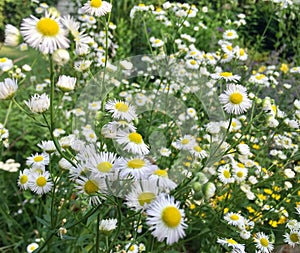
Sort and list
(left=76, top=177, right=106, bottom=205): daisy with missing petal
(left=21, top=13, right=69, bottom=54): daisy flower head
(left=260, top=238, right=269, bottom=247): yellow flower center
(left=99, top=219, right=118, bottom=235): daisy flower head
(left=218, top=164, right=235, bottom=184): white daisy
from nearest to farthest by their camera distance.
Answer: (left=21, top=13, right=69, bottom=54): daisy flower head
(left=76, top=177, right=106, bottom=205): daisy with missing petal
(left=99, top=219, right=118, bottom=235): daisy flower head
(left=260, top=238, right=269, bottom=247): yellow flower center
(left=218, top=164, right=235, bottom=184): white daisy

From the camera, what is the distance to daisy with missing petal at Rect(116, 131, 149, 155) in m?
0.76

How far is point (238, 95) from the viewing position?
953 millimetres

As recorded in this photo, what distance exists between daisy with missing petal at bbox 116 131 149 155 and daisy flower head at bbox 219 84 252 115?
0.88 ft

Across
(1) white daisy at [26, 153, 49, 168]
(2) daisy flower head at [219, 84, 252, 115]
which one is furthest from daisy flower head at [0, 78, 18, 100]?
(2) daisy flower head at [219, 84, 252, 115]

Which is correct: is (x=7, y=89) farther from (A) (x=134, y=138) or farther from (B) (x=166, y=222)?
(B) (x=166, y=222)

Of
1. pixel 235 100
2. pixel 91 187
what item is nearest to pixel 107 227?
pixel 91 187

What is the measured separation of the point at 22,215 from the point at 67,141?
1074 millimetres

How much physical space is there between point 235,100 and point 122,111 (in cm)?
29

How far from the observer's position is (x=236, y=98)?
37.4 inches

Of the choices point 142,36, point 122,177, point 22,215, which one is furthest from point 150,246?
point 142,36

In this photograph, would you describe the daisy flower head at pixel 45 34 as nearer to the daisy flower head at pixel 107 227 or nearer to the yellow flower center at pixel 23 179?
the daisy flower head at pixel 107 227

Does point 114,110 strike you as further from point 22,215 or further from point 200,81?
point 22,215

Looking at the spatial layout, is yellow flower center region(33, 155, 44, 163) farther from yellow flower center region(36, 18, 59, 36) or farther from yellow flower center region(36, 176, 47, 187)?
yellow flower center region(36, 18, 59, 36)

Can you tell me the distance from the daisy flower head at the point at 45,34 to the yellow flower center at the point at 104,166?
217 mm
